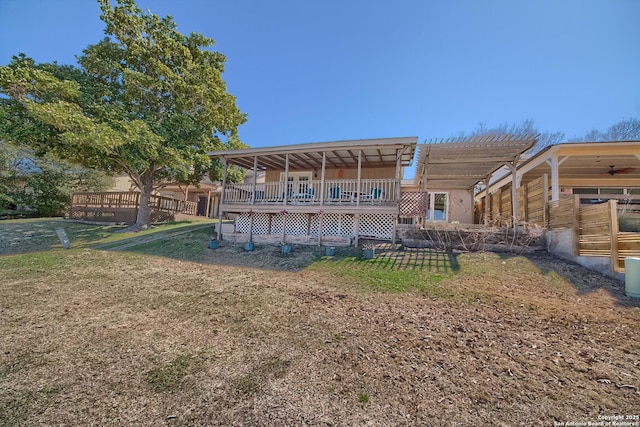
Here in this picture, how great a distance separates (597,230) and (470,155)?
4.42 m

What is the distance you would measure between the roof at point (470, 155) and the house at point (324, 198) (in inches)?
30.6

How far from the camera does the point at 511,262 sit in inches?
288

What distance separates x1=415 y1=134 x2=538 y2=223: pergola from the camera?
27.7 feet

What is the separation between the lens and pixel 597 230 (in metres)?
6.43

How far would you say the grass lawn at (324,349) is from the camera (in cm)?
261

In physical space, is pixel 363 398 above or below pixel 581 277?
below

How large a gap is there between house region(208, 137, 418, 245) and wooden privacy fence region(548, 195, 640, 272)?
448 centimetres

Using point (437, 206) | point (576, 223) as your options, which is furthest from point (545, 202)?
point (437, 206)

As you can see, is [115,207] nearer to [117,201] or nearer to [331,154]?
[117,201]

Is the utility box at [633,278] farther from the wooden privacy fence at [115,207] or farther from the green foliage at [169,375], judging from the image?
the wooden privacy fence at [115,207]

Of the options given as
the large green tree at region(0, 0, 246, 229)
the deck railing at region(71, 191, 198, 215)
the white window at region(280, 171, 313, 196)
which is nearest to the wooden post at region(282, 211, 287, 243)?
the white window at region(280, 171, 313, 196)

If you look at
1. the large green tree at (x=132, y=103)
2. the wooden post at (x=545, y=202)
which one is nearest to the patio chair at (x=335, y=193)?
the wooden post at (x=545, y=202)

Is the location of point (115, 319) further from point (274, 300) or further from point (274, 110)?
point (274, 110)

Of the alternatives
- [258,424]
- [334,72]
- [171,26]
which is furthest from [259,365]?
[171,26]
